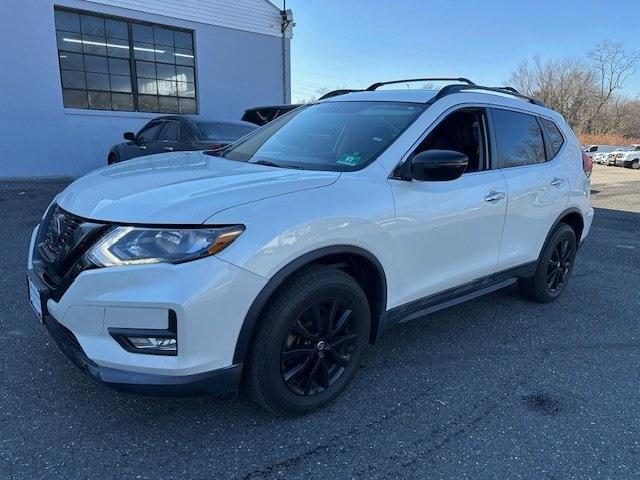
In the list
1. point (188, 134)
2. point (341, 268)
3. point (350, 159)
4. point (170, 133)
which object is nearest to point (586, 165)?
point (350, 159)

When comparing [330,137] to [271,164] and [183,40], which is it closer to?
[271,164]

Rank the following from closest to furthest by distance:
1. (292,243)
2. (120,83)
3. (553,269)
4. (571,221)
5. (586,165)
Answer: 1. (292,243)
2. (553,269)
3. (571,221)
4. (586,165)
5. (120,83)

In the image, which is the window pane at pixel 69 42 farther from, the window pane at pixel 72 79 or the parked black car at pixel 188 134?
the parked black car at pixel 188 134

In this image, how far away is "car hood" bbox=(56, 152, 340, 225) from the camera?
2111mm

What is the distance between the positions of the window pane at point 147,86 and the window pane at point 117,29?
1.14 metres

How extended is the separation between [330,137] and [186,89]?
1210 cm

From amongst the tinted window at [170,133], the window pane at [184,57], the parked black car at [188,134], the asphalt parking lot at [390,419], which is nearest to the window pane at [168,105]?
the window pane at [184,57]

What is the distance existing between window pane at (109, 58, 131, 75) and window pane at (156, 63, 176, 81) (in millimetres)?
854

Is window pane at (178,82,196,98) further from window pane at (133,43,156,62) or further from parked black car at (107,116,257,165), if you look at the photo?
parked black car at (107,116,257,165)

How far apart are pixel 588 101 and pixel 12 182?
2997 inches

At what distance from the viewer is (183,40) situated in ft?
45.1

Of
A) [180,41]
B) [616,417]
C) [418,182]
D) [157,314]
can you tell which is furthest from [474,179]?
[180,41]

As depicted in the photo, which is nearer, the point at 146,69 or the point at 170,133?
the point at 170,133

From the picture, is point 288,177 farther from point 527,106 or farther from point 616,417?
point 527,106
